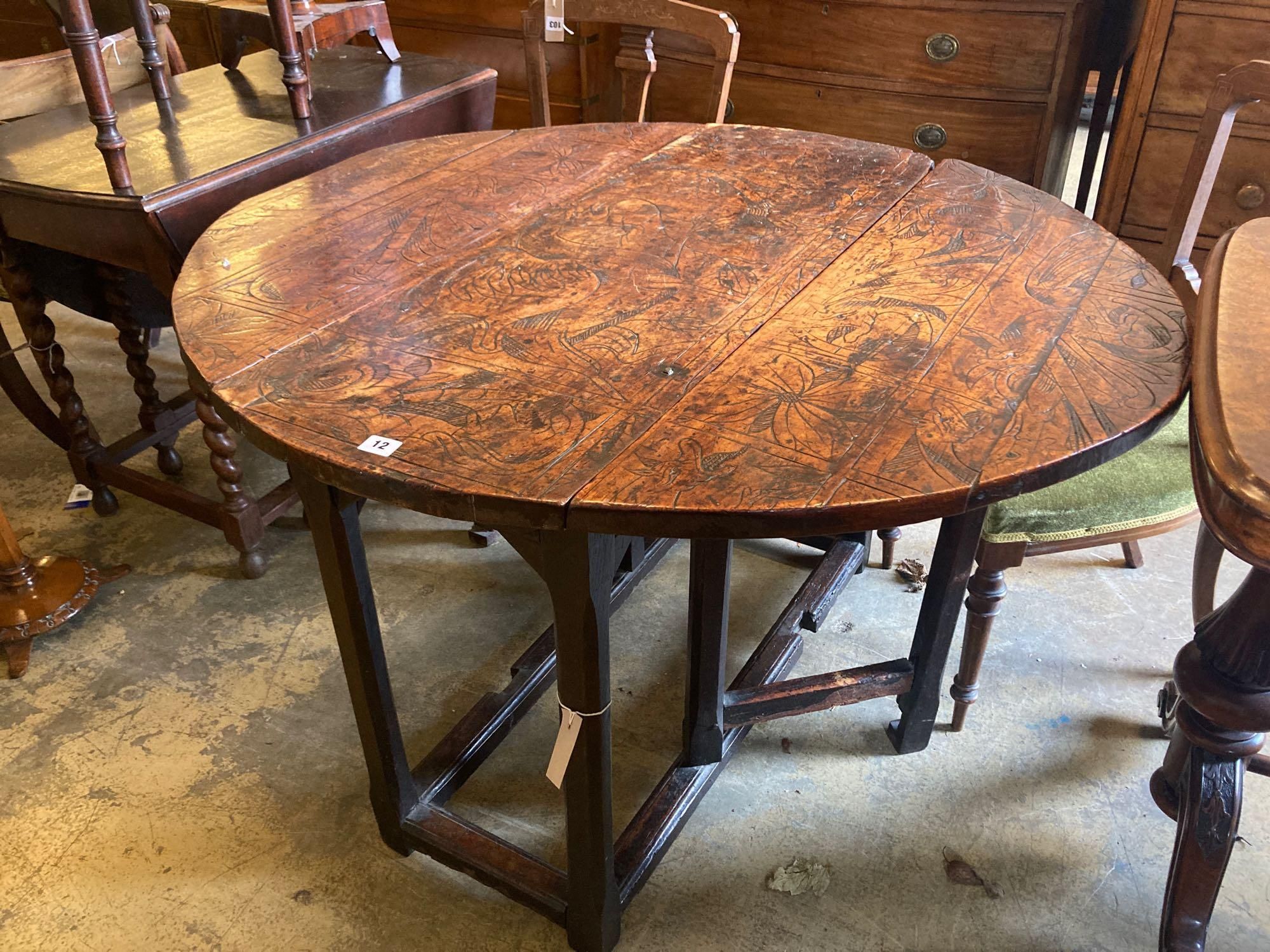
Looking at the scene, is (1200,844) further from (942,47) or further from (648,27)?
(942,47)

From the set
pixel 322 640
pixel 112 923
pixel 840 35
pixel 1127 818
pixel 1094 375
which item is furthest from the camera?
pixel 840 35

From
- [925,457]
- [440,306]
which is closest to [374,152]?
[440,306]

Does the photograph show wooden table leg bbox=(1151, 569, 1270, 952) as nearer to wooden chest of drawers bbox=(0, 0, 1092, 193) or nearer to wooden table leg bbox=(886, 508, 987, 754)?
wooden table leg bbox=(886, 508, 987, 754)

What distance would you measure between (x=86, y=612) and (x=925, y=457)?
184 centimetres

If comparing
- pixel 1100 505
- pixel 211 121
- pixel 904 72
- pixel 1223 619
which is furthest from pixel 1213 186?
pixel 211 121

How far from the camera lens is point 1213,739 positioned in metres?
1.19

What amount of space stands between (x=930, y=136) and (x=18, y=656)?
249cm

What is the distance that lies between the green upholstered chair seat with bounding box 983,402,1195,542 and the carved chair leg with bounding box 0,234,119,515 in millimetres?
1952

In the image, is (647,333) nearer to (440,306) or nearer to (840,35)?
(440,306)

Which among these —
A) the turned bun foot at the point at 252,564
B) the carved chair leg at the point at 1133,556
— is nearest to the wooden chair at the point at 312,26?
the turned bun foot at the point at 252,564

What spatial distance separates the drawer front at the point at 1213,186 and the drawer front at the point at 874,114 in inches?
11.2

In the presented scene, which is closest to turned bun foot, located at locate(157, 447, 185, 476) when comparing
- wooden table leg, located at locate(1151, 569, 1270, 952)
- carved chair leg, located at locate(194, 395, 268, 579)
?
carved chair leg, located at locate(194, 395, 268, 579)

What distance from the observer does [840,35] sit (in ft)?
8.52

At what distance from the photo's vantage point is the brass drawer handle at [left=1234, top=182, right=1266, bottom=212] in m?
2.22
